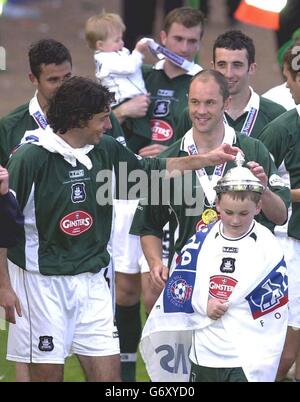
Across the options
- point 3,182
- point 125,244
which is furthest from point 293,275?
point 3,182

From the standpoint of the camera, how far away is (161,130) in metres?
10.0

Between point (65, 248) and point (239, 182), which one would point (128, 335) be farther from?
point (239, 182)

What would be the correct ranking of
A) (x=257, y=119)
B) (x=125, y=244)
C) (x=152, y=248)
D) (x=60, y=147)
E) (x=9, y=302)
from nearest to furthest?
(x=9, y=302)
(x=60, y=147)
(x=152, y=248)
(x=257, y=119)
(x=125, y=244)

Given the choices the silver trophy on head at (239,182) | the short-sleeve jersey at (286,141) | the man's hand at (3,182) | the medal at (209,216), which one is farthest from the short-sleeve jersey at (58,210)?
the short-sleeve jersey at (286,141)

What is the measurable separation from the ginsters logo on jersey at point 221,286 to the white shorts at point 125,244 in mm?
2269

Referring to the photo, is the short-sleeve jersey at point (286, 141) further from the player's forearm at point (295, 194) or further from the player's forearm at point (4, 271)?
the player's forearm at point (4, 271)

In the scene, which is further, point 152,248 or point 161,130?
point 161,130

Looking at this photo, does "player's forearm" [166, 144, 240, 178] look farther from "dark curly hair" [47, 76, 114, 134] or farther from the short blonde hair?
the short blonde hair

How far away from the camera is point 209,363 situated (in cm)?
741

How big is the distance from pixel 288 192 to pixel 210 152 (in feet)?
2.05

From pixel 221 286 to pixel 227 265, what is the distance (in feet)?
0.38

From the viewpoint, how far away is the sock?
9453mm
